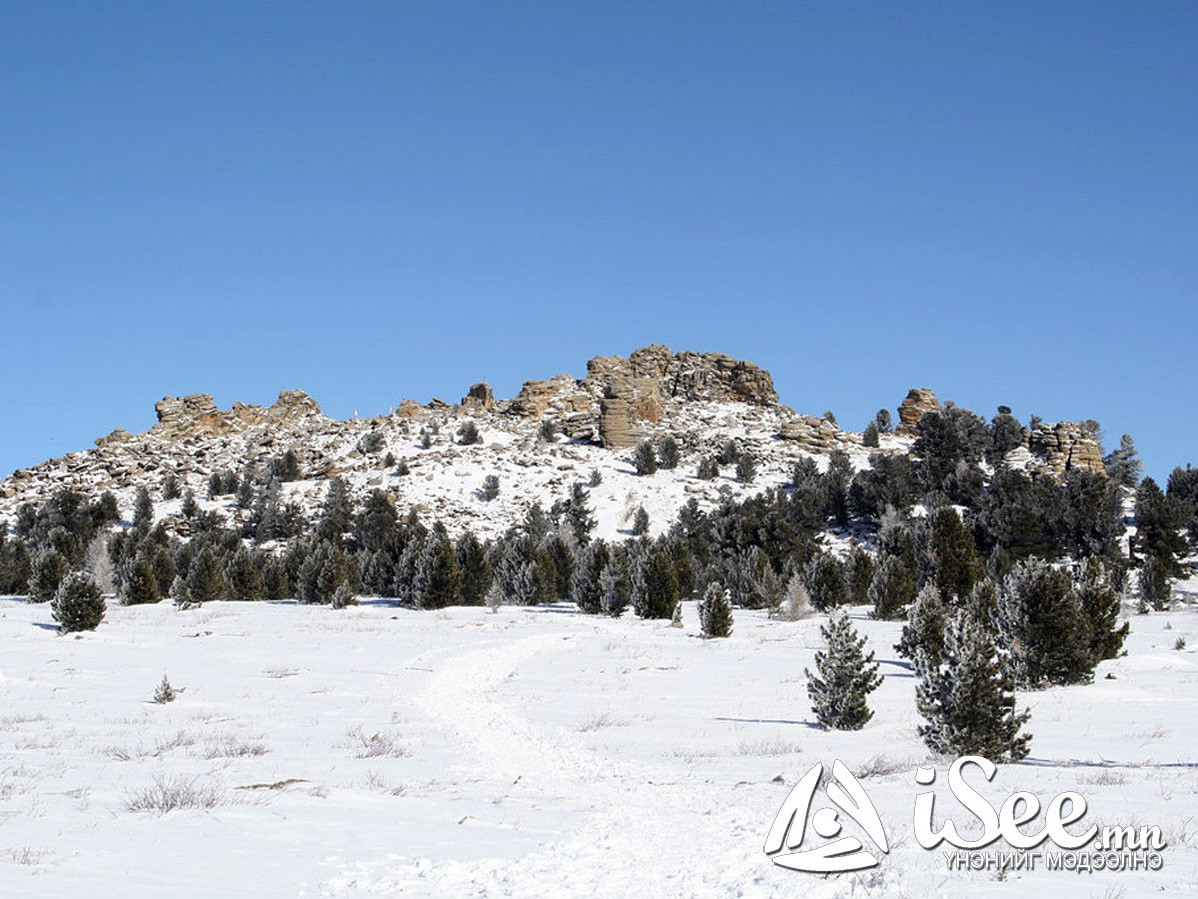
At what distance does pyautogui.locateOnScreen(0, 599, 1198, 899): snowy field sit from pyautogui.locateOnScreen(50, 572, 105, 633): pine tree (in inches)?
107

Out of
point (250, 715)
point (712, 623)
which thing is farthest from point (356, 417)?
point (250, 715)

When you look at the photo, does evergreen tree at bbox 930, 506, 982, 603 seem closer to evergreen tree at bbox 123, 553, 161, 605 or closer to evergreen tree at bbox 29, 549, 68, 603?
evergreen tree at bbox 123, 553, 161, 605

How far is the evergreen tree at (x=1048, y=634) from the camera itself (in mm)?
19625

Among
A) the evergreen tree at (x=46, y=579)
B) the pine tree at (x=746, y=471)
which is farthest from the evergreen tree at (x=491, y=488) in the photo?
the evergreen tree at (x=46, y=579)

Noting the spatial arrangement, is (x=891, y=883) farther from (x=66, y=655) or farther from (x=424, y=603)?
(x=424, y=603)

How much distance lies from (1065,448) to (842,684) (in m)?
89.4

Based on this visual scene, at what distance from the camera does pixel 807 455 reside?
9494 cm

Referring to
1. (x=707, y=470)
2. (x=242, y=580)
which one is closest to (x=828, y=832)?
(x=242, y=580)

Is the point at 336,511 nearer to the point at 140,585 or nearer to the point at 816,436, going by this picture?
the point at 140,585

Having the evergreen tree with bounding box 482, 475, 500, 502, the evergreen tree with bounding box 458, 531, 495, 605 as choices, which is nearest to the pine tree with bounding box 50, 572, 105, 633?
the evergreen tree with bounding box 458, 531, 495, 605

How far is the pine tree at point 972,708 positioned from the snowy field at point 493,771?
618 mm

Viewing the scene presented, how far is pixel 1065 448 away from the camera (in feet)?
302

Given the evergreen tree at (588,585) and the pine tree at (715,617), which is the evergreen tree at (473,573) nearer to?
the evergreen tree at (588,585)

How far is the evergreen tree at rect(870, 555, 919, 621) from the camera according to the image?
38.9m
